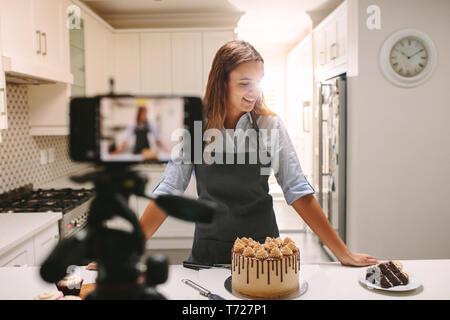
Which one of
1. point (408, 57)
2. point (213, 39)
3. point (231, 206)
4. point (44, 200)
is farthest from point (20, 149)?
point (408, 57)

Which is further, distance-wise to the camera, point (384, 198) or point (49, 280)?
point (384, 198)

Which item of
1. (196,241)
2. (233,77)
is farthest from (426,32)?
(196,241)

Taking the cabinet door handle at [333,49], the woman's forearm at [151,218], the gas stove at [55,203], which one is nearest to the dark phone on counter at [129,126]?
the woman's forearm at [151,218]

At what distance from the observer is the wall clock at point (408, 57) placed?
9.73 feet

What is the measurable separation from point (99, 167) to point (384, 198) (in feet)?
10.0

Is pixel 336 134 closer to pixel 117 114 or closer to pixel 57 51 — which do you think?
pixel 57 51

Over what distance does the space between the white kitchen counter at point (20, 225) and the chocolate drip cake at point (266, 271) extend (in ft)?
3.67

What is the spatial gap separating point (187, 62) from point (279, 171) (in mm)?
2830

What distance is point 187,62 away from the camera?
3949 mm

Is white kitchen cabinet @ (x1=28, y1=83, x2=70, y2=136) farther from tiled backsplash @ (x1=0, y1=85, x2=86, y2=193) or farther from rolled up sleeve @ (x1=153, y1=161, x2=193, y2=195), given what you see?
rolled up sleeve @ (x1=153, y1=161, x2=193, y2=195)

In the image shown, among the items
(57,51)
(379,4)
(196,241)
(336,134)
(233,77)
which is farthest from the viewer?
(336,134)

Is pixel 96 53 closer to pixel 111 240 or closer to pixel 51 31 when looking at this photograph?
pixel 51 31

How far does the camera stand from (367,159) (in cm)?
308
